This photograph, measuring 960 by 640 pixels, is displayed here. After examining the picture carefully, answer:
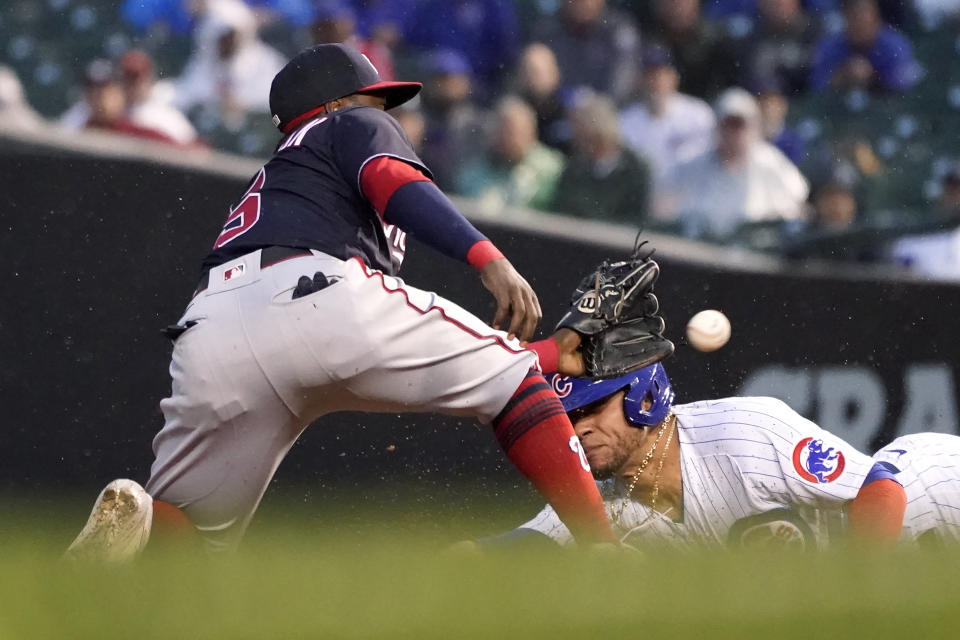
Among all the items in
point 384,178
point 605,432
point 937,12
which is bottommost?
point 605,432

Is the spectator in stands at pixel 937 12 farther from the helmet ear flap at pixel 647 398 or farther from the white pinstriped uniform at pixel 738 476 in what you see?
the helmet ear flap at pixel 647 398

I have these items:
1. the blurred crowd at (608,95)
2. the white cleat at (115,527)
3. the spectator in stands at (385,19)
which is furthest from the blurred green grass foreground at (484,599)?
the spectator in stands at (385,19)

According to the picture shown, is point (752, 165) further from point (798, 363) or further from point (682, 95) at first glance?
point (798, 363)

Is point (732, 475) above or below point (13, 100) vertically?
above

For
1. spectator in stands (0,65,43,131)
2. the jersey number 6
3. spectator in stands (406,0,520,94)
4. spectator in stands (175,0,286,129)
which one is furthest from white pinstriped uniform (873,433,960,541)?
spectator in stands (0,65,43,131)

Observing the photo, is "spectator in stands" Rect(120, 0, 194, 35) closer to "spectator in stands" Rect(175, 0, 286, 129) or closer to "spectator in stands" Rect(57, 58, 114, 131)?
"spectator in stands" Rect(175, 0, 286, 129)

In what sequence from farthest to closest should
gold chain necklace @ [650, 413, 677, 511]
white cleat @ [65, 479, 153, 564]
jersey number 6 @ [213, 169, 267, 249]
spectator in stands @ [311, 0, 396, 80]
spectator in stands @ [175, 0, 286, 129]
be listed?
spectator in stands @ [311, 0, 396, 80], spectator in stands @ [175, 0, 286, 129], gold chain necklace @ [650, 413, 677, 511], jersey number 6 @ [213, 169, 267, 249], white cleat @ [65, 479, 153, 564]

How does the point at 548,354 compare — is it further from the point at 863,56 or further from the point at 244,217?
the point at 863,56

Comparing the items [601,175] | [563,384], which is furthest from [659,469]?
[601,175]
